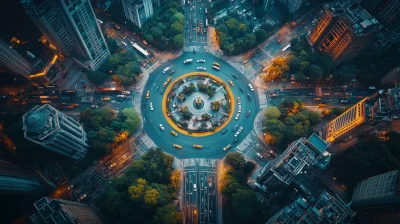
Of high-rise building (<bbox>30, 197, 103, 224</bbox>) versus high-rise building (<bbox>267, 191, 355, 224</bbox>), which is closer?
high-rise building (<bbox>30, 197, 103, 224</bbox>)

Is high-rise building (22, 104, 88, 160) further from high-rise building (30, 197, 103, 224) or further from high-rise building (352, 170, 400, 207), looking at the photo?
high-rise building (352, 170, 400, 207)

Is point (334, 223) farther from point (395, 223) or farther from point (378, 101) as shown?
point (378, 101)

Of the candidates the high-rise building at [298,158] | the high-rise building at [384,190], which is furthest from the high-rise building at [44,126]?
the high-rise building at [384,190]

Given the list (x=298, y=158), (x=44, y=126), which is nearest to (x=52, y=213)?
(x=44, y=126)

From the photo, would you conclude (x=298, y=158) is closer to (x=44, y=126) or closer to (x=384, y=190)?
(x=384, y=190)

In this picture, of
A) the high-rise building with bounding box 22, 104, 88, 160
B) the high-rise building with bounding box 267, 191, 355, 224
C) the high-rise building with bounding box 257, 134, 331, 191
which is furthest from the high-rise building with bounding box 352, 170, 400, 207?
the high-rise building with bounding box 22, 104, 88, 160

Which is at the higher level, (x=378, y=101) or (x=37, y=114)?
(x=37, y=114)

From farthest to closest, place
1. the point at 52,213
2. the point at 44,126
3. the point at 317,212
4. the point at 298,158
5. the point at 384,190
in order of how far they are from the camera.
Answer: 1. the point at 384,190
2. the point at 298,158
3. the point at 44,126
4. the point at 317,212
5. the point at 52,213

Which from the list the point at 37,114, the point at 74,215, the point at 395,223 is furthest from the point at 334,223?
the point at 37,114
